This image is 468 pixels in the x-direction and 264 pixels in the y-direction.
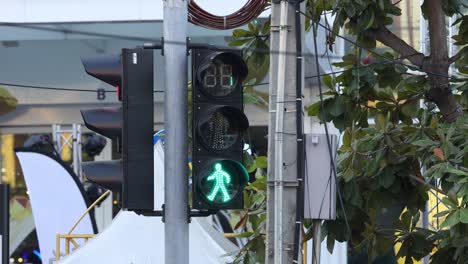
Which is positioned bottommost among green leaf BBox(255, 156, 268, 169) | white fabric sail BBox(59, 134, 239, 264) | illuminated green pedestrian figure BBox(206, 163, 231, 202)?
white fabric sail BBox(59, 134, 239, 264)

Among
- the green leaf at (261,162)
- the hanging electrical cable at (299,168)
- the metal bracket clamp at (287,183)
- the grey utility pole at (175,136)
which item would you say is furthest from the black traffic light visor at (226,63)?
the green leaf at (261,162)

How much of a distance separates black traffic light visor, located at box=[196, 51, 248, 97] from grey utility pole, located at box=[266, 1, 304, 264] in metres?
0.80

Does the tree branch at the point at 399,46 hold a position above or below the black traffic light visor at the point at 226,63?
above

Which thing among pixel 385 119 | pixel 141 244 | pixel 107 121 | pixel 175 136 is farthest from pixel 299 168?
pixel 141 244

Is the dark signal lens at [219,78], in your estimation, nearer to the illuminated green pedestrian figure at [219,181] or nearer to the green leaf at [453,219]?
the illuminated green pedestrian figure at [219,181]

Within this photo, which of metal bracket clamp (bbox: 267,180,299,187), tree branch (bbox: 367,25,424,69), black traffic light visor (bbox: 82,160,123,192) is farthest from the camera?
tree branch (bbox: 367,25,424,69)

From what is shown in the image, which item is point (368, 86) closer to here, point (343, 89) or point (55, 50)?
point (343, 89)

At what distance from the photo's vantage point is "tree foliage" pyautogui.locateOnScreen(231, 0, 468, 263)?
400 inches

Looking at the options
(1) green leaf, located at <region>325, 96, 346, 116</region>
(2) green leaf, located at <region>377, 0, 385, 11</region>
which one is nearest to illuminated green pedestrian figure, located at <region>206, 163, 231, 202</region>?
(1) green leaf, located at <region>325, 96, 346, 116</region>

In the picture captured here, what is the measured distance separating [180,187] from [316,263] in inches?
64.8

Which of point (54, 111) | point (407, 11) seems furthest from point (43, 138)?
point (407, 11)

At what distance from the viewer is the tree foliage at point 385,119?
33.3 ft

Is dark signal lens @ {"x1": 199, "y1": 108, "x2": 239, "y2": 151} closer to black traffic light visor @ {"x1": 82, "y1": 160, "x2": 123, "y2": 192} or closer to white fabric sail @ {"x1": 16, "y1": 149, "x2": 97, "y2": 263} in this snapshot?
black traffic light visor @ {"x1": 82, "y1": 160, "x2": 123, "y2": 192}

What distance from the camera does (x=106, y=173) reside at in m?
7.60
